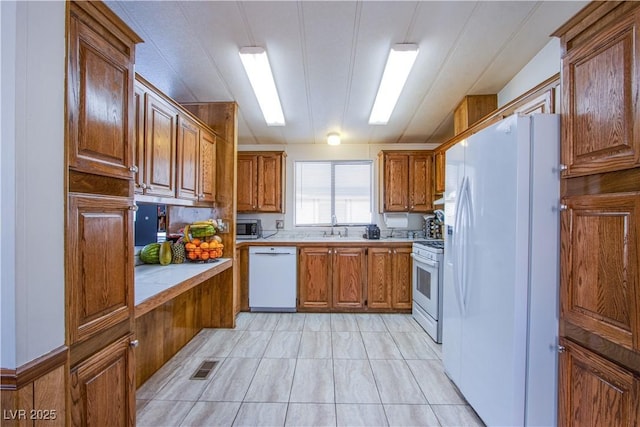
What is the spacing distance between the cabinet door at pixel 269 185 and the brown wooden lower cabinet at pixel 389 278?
1.55 metres

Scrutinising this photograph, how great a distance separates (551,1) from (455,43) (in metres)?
0.58

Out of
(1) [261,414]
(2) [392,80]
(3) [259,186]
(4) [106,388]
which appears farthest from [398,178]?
(4) [106,388]

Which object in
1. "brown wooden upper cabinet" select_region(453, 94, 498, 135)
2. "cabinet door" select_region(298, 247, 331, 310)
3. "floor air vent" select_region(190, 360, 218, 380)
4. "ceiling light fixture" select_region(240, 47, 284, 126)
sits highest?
"ceiling light fixture" select_region(240, 47, 284, 126)

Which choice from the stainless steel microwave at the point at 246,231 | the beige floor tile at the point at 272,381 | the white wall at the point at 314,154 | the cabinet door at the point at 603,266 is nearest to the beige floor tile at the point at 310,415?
the beige floor tile at the point at 272,381

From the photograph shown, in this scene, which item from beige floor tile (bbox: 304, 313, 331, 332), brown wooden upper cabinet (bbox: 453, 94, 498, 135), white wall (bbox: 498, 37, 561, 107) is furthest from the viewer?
beige floor tile (bbox: 304, 313, 331, 332)

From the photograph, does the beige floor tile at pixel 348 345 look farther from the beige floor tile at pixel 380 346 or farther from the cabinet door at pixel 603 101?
the cabinet door at pixel 603 101

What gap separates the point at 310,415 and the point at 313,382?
1.14 ft

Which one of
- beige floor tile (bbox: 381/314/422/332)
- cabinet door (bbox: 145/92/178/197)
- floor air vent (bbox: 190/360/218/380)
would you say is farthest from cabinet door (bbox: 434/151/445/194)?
floor air vent (bbox: 190/360/218/380)

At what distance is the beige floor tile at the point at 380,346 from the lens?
251cm

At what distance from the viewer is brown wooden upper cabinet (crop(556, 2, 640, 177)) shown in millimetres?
996

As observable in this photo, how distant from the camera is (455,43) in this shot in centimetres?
217

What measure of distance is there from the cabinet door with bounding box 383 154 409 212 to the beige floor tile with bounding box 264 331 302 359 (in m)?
2.27

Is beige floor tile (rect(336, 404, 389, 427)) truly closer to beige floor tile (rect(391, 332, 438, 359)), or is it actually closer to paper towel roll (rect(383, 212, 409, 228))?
beige floor tile (rect(391, 332, 438, 359))

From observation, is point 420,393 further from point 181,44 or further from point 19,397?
point 181,44
